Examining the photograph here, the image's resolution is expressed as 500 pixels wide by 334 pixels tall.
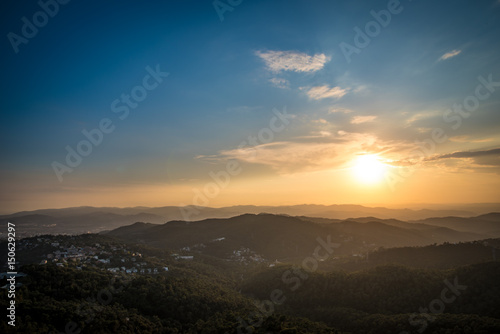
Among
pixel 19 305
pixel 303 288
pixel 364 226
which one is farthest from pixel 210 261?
pixel 364 226

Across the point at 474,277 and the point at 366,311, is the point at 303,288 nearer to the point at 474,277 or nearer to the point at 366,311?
the point at 366,311

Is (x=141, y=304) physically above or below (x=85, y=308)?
below

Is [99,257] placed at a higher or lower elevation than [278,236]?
higher

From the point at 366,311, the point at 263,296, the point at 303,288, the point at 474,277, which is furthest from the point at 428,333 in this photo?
the point at 263,296

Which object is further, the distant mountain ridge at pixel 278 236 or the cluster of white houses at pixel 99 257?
the distant mountain ridge at pixel 278 236

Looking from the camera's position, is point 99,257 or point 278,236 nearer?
point 99,257

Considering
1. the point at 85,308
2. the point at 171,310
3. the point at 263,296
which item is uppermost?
the point at 85,308

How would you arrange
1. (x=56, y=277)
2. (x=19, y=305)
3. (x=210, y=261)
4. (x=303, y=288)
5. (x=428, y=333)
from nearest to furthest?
(x=19, y=305), (x=428, y=333), (x=56, y=277), (x=303, y=288), (x=210, y=261)

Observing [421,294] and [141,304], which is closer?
[141,304]

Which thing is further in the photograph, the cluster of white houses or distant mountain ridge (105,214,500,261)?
distant mountain ridge (105,214,500,261)

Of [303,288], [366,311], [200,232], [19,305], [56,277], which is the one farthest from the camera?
[200,232]
